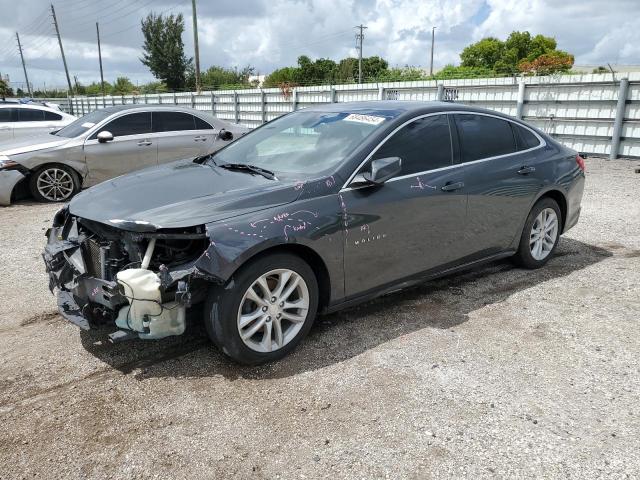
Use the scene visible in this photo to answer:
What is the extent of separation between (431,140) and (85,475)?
3217 mm

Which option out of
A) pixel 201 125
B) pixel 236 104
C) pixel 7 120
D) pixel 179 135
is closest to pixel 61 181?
pixel 179 135

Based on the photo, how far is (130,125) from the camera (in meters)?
9.11

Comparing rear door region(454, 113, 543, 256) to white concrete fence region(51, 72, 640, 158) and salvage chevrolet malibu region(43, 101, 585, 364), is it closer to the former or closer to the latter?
salvage chevrolet malibu region(43, 101, 585, 364)

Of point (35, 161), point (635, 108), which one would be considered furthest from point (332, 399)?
point (635, 108)

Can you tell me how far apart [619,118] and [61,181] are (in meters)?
11.5

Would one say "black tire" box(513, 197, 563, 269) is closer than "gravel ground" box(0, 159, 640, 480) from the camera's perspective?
No

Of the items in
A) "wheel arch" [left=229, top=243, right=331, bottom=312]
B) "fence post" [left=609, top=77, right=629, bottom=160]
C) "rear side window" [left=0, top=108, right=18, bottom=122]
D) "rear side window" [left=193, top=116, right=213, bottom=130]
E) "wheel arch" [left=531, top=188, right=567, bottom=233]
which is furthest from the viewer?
"rear side window" [left=0, top=108, right=18, bottom=122]

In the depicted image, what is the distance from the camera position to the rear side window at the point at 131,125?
29.5 feet

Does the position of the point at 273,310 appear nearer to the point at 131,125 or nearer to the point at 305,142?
the point at 305,142

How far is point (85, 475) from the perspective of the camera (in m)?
2.40

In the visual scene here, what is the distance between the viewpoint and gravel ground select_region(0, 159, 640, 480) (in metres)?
2.50

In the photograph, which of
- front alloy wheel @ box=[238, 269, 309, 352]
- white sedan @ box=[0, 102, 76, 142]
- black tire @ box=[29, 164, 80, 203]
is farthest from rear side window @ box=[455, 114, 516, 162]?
white sedan @ box=[0, 102, 76, 142]

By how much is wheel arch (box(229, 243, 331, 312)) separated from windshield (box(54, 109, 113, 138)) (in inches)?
273

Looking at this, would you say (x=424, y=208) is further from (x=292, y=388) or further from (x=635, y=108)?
(x=635, y=108)
